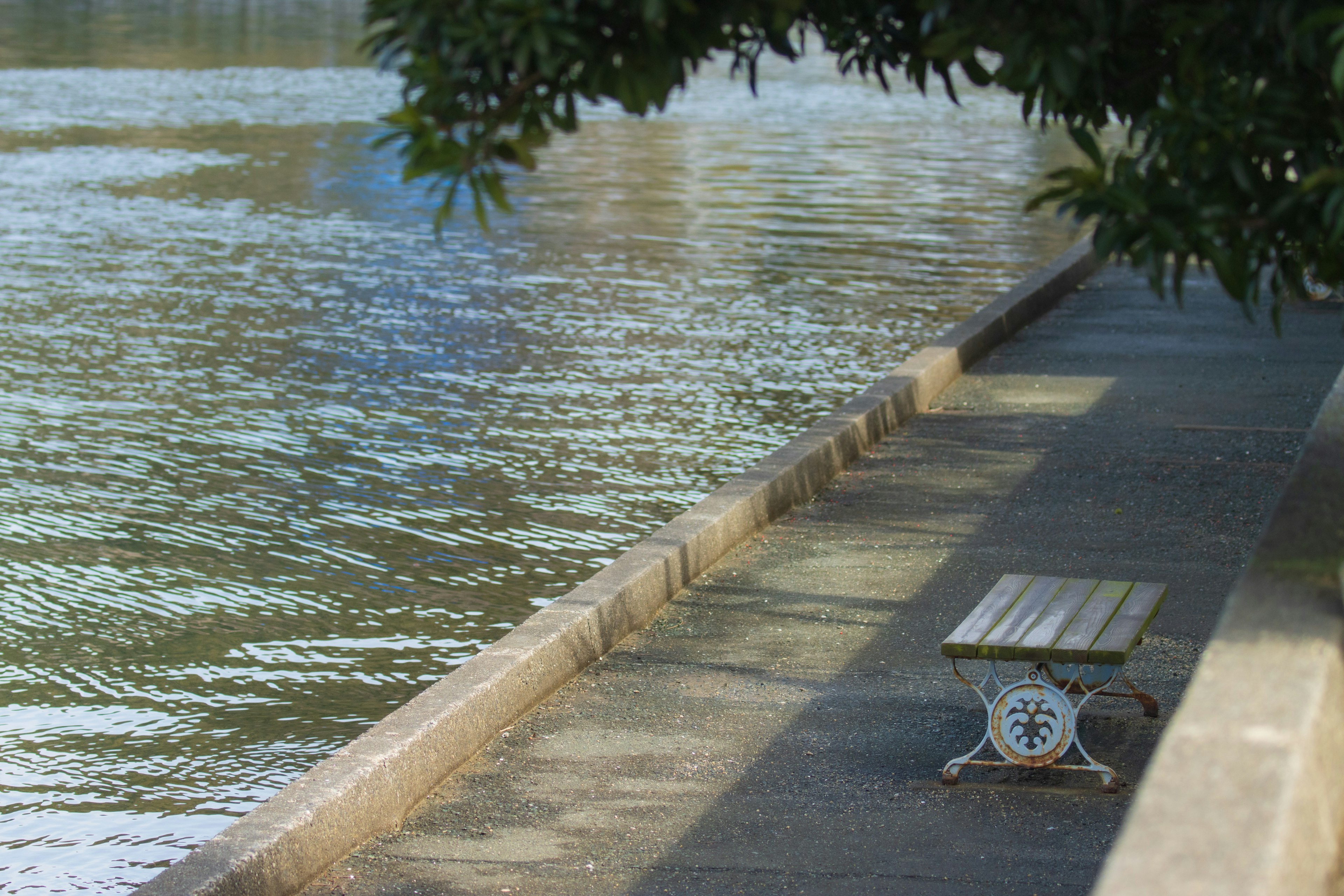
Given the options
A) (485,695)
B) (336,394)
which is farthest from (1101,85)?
(336,394)

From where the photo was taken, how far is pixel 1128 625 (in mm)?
5145

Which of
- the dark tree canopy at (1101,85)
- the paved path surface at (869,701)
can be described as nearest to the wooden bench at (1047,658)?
the paved path surface at (869,701)

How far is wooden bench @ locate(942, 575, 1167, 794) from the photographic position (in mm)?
4980

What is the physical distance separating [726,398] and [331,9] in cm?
5275

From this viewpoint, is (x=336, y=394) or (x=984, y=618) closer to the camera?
(x=984, y=618)

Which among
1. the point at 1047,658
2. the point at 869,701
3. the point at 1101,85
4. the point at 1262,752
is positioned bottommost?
the point at 869,701

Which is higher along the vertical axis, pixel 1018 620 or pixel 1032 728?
pixel 1018 620

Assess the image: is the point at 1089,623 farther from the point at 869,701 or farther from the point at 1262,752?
the point at 1262,752

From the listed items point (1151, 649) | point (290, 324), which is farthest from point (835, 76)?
point (1151, 649)

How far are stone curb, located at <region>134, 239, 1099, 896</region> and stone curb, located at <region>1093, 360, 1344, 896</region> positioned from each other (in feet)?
8.53

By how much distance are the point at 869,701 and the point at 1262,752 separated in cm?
336

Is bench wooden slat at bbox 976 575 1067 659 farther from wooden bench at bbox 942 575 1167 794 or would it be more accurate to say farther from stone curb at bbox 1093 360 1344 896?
stone curb at bbox 1093 360 1344 896

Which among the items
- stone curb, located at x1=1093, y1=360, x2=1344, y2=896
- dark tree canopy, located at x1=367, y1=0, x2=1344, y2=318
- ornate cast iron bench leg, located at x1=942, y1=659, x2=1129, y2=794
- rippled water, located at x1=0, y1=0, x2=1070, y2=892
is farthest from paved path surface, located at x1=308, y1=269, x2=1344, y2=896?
dark tree canopy, located at x1=367, y1=0, x2=1344, y2=318

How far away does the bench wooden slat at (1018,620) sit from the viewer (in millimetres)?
4992
